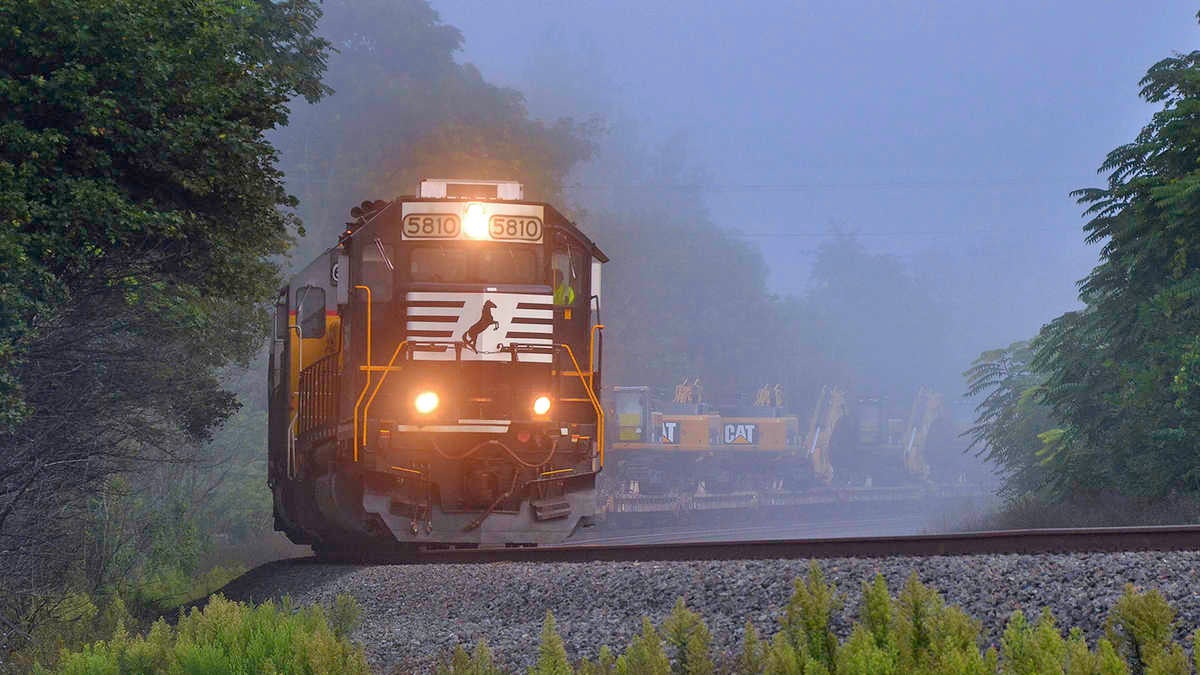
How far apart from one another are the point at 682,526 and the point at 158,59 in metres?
33.2

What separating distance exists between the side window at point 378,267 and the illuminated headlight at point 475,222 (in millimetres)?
894

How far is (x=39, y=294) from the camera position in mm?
13453

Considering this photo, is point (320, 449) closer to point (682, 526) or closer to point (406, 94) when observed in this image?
point (682, 526)

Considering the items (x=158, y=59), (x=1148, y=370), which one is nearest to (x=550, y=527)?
(x=158, y=59)

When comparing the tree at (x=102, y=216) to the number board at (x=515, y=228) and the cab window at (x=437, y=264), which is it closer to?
the cab window at (x=437, y=264)

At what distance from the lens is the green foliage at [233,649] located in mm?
6504

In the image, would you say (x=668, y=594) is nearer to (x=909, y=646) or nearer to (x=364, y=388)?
(x=909, y=646)

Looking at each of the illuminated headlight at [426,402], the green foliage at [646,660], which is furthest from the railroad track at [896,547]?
the green foliage at [646,660]

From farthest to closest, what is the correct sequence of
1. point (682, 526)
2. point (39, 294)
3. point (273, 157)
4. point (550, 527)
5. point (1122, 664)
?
point (682, 526), point (273, 157), point (550, 527), point (39, 294), point (1122, 664)

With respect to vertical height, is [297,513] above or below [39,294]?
below

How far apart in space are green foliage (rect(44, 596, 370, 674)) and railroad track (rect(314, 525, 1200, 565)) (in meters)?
4.21

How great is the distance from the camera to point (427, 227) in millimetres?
14055

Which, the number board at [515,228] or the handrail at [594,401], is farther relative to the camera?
the handrail at [594,401]

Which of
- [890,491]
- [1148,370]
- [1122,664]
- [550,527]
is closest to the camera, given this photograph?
[1122,664]
